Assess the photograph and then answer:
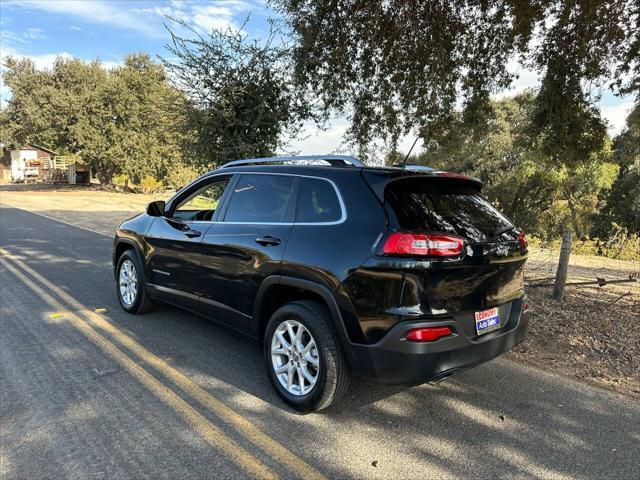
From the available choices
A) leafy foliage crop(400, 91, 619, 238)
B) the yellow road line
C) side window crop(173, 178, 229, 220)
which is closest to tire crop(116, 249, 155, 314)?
the yellow road line

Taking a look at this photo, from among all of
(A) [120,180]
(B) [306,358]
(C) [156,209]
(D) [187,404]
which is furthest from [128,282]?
(A) [120,180]

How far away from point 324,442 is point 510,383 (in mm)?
1949

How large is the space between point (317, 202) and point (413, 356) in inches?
54.3

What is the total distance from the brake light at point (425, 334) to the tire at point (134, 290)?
12.0ft

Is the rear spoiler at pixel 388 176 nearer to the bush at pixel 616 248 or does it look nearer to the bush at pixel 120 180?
the bush at pixel 616 248

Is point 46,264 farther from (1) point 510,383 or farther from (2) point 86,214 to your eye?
(2) point 86,214

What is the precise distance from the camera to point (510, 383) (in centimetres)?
418

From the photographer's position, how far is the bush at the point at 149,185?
35.2m

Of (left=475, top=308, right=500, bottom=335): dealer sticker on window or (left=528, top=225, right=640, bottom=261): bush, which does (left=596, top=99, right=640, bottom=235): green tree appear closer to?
(left=528, top=225, right=640, bottom=261): bush

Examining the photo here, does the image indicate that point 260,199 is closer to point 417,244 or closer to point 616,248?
point 417,244

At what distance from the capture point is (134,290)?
580 cm

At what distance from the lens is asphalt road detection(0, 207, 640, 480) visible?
2922mm

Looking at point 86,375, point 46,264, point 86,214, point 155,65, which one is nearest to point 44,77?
point 155,65

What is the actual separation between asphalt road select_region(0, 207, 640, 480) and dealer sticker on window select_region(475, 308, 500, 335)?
70 cm
